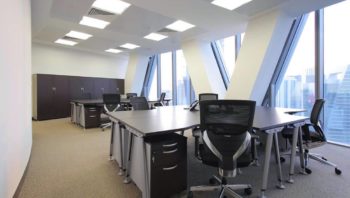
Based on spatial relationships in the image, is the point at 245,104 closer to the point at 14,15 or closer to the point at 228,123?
the point at 228,123

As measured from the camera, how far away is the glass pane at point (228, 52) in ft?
21.7

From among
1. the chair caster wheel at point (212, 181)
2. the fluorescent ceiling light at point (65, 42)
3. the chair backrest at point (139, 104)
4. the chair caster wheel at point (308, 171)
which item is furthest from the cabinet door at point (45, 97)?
the chair caster wheel at point (308, 171)

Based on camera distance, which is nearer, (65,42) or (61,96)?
(65,42)

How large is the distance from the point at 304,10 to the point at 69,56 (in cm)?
895

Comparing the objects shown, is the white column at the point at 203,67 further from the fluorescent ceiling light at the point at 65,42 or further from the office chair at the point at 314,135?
the fluorescent ceiling light at the point at 65,42

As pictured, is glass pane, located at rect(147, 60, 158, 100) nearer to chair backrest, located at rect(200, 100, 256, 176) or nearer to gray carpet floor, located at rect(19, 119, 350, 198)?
gray carpet floor, located at rect(19, 119, 350, 198)

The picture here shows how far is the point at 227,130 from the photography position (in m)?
1.95

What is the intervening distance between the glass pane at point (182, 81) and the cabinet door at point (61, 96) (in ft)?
15.8

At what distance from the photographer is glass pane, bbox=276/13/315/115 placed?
461cm

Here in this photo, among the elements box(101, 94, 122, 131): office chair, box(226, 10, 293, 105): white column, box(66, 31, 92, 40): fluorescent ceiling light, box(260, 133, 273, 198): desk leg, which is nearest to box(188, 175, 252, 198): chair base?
box(260, 133, 273, 198): desk leg

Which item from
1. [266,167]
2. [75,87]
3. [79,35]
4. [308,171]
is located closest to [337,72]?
[308,171]

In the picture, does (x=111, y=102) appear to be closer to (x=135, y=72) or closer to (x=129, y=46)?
(x=129, y=46)

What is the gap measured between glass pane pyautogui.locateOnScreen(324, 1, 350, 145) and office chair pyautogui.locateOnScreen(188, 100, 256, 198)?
360 centimetres

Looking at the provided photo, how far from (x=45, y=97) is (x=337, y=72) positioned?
30.4 ft
